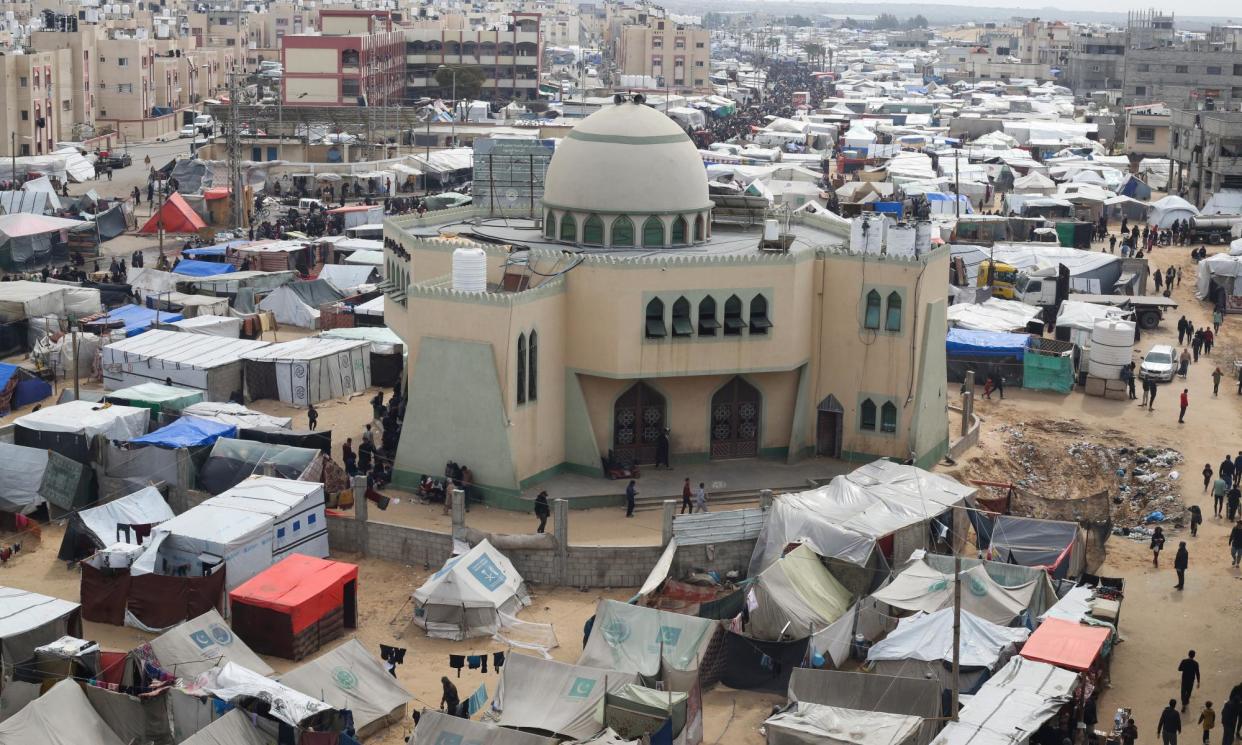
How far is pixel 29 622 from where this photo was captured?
20.1 metres

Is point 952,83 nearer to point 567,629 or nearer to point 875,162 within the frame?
point 875,162

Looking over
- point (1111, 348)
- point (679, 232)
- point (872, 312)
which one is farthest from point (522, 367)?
point (1111, 348)

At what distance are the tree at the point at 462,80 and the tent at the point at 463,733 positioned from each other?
88058 mm

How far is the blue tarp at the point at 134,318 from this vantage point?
35.9 m

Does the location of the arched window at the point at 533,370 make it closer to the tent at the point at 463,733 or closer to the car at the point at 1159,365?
the tent at the point at 463,733

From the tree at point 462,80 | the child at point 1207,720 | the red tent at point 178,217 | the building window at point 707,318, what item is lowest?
the child at point 1207,720

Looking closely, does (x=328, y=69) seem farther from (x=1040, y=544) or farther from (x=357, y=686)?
(x=357, y=686)

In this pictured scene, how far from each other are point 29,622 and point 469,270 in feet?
31.2

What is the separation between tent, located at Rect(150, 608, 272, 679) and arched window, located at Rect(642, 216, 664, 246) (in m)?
12.0

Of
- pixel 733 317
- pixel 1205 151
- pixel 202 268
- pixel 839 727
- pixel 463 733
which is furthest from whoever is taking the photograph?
pixel 1205 151

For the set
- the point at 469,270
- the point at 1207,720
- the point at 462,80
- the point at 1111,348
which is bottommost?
the point at 1207,720

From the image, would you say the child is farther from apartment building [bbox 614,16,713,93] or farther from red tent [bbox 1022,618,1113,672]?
apartment building [bbox 614,16,713,93]

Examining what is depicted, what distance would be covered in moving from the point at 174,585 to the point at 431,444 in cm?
580

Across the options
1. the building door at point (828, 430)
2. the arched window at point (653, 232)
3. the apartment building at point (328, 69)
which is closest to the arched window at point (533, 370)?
the arched window at point (653, 232)
